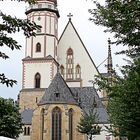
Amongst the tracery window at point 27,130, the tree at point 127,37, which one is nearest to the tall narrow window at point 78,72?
the tracery window at point 27,130

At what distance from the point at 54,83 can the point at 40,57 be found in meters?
6.74

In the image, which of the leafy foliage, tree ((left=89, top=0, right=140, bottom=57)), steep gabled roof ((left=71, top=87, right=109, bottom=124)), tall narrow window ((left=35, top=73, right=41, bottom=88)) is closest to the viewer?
tree ((left=89, top=0, right=140, bottom=57))

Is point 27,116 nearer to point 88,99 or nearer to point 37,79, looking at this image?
point 37,79

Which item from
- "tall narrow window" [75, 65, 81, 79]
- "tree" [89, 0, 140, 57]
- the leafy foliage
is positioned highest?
"tall narrow window" [75, 65, 81, 79]

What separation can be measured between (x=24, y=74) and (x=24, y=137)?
9083 mm

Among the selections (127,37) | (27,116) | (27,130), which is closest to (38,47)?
(27,116)

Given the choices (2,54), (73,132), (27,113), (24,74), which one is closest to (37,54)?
(24,74)

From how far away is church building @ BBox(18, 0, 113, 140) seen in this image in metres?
54.9

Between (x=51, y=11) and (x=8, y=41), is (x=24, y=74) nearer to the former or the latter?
(x=51, y=11)

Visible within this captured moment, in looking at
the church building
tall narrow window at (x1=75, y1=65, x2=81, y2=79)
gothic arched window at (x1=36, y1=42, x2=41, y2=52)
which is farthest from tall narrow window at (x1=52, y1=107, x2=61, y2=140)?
gothic arched window at (x1=36, y1=42, x2=41, y2=52)

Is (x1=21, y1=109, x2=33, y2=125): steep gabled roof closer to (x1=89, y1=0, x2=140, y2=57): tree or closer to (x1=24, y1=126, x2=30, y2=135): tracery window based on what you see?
(x1=24, y1=126, x2=30, y2=135): tracery window

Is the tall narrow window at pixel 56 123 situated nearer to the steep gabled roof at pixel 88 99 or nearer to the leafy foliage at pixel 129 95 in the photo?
the steep gabled roof at pixel 88 99

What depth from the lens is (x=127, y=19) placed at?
1233cm

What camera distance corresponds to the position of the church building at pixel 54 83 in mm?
54875
